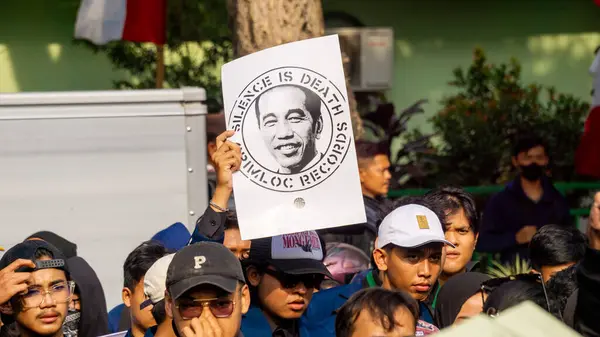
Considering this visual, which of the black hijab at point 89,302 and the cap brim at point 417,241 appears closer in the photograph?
the cap brim at point 417,241

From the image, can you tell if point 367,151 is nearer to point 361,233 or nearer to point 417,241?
point 361,233

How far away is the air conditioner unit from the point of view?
12.4 m

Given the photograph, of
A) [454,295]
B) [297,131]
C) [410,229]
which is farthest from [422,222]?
[297,131]

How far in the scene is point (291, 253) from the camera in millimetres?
5113

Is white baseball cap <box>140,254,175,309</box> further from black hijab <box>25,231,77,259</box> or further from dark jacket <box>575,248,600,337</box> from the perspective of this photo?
dark jacket <box>575,248,600,337</box>

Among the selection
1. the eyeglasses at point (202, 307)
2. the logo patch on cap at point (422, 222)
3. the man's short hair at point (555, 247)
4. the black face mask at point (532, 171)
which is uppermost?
the black face mask at point (532, 171)

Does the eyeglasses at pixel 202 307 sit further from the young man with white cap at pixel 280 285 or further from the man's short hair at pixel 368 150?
the man's short hair at pixel 368 150

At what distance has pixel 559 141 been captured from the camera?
35.1 feet

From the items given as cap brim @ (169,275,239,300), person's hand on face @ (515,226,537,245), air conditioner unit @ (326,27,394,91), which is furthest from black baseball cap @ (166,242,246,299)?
air conditioner unit @ (326,27,394,91)

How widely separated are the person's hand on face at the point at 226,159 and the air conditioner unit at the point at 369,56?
24.6 ft

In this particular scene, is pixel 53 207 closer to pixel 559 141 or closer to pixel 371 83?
pixel 559 141

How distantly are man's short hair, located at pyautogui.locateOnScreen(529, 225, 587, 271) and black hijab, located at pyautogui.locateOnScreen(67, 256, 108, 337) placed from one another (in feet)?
6.34

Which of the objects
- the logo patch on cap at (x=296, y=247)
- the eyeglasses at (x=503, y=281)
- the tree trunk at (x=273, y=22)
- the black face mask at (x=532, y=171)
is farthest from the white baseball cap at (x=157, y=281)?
the black face mask at (x=532, y=171)

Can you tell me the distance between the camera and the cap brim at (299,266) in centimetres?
498
